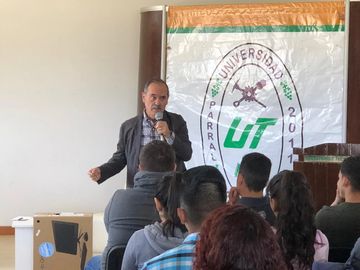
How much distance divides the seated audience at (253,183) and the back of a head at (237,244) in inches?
53.7

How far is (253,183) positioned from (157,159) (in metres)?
0.49

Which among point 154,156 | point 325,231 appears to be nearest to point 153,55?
point 154,156

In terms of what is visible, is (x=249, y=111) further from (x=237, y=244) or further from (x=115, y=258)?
(x=237, y=244)

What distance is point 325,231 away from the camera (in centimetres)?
222

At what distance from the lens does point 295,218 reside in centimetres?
197

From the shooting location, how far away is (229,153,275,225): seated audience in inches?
95.8

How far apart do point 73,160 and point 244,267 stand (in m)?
4.69

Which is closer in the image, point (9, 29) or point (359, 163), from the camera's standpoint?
point (359, 163)

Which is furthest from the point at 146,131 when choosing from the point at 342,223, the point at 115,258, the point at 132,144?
the point at 342,223

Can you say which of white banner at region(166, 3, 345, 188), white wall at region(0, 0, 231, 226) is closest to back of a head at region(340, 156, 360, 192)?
white banner at region(166, 3, 345, 188)

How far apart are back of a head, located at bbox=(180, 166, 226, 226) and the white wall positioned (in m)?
3.88

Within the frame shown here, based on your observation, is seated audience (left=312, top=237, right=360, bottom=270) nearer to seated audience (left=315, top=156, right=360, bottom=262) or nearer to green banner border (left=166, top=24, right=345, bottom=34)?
seated audience (left=315, top=156, right=360, bottom=262)

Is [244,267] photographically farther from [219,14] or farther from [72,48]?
[72,48]

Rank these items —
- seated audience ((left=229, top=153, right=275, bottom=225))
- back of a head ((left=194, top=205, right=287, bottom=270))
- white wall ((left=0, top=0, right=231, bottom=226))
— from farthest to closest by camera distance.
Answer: white wall ((left=0, top=0, right=231, bottom=226)) → seated audience ((left=229, top=153, right=275, bottom=225)) → back of a head ((left=194, top=205, right=287, bottom=270))
